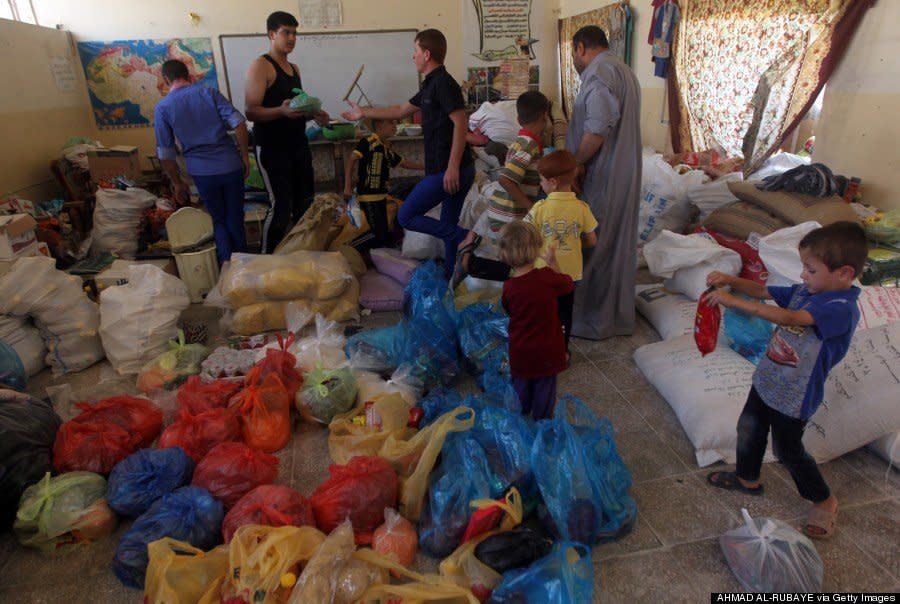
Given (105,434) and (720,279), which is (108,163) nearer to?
(105,434)

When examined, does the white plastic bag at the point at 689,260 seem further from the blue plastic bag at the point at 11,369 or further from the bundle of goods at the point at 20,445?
the blue plastic bag at the point at 11,369

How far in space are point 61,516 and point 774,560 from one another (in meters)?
2.11

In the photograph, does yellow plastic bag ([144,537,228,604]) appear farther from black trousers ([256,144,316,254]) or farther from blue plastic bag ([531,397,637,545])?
black trousers ([256,144,316,254])

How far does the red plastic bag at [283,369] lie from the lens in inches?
94.8

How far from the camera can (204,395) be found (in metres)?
2.30

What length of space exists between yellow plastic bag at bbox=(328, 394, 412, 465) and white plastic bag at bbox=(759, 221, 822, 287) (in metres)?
1.91

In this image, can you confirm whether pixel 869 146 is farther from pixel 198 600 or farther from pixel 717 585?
pixel 198 600

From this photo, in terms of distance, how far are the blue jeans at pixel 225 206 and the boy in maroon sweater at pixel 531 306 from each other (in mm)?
2311

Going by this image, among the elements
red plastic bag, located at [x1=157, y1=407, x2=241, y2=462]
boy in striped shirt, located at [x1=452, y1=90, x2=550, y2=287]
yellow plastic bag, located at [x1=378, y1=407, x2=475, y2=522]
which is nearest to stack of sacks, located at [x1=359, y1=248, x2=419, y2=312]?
boy in striped shirt, located at [x1=452, y1=90, x2=550, y2=287]

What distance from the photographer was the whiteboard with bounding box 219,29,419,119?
6086 millimetres

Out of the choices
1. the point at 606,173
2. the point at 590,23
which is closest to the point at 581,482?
the point at 606,173

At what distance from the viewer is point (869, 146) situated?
313 centimetres

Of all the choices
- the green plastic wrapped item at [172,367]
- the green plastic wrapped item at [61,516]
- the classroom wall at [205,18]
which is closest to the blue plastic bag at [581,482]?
the green plastic wrapped item at [61,516]

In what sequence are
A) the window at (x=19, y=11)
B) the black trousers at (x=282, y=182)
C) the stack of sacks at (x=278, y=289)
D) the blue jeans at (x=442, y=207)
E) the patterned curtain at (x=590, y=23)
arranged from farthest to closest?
1. the window at (x=19, y=11)
2. the patterned curtain at (x=590, y=23)
3. the black trousers at (x=282, y=182)
4. the blue jeans at (x=442, y=207)
5. the stack of sacks at (x=278, y=289)
